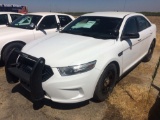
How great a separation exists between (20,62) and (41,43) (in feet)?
1.89

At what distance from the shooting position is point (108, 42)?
391cm

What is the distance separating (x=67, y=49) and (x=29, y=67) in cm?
75

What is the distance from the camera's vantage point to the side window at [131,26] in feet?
15.0

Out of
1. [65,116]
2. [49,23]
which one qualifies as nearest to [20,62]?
[65,116]

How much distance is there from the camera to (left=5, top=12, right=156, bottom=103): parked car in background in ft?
10.6

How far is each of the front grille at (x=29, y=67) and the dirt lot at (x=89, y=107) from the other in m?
0.71

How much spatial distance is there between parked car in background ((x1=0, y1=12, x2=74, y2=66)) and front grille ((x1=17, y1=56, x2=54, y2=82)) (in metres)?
2.08

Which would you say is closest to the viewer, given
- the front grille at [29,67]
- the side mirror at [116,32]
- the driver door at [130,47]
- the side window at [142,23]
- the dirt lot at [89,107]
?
the front grille at [29,67]

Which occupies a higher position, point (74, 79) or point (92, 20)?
point (92, 20)

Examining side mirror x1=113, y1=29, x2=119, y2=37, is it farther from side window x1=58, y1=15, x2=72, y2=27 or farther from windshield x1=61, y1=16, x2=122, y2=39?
side window x1=58, y1=15, x2=72, y2=27

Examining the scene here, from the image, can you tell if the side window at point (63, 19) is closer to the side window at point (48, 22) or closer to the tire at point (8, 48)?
→ the side window at point (48, 22)

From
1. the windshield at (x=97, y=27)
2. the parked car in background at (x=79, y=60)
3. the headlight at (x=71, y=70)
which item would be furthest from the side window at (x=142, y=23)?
the headlight at (x=71, y=70)

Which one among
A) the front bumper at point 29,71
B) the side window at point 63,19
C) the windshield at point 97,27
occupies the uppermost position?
the windshield at point 97,27

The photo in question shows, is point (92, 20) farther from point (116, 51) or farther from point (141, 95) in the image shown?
point (141, 95)
